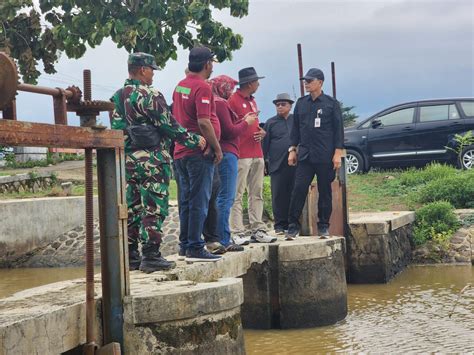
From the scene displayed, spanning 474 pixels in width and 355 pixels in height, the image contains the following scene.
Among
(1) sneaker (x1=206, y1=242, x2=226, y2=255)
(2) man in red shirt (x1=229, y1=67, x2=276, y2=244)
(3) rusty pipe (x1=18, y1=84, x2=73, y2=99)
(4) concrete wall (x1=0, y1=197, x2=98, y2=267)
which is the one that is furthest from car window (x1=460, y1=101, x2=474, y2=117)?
(3) rusty pipe (x1=18, y1=84, x2=73, y2=99)

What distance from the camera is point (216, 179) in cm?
725

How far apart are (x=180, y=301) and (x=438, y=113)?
1320 cm

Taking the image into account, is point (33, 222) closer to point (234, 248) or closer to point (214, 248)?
point (234, 248)

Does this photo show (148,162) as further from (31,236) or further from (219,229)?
(31,236)

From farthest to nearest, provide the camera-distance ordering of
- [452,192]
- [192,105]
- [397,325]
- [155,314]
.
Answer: [452,192]
[397,325]
[192,105]
[155,314]

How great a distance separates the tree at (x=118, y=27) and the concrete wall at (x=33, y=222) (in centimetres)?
564

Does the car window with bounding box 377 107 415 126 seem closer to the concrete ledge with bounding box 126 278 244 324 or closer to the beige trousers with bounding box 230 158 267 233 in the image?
the beige trousers with bounding box 230 158 267 233

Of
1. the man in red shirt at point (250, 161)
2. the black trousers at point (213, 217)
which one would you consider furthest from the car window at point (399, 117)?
the black trousers at point (213, 217)

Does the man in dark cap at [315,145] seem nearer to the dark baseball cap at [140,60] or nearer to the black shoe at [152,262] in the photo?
the black shoe at [152,262]

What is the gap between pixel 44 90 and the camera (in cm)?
444

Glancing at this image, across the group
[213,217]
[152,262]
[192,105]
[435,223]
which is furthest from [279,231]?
[435,223]

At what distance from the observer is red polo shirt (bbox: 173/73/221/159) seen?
21.9 feet

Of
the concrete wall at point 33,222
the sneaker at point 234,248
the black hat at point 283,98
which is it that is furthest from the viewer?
the concrete wall at point 33,222

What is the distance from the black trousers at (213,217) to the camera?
7.25 metres
